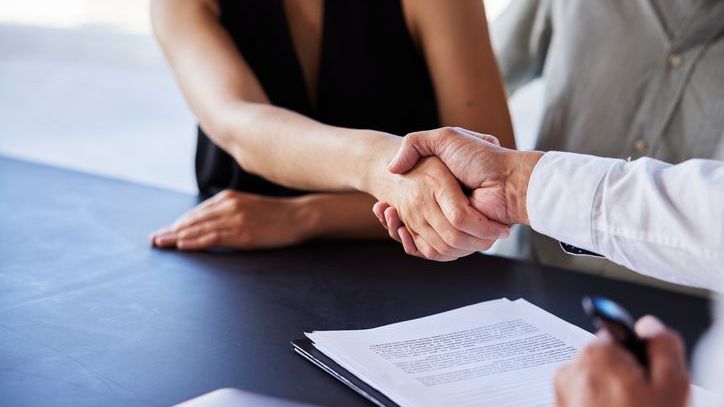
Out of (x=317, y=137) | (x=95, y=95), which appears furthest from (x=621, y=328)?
(x=95, y=95)

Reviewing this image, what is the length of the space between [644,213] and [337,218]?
62 cm

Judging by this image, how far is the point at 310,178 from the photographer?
4.99ft

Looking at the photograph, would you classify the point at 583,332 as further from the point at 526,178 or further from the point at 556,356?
the point at 526,178

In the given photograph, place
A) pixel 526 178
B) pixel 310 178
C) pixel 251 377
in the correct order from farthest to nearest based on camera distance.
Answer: pixel 310 178 < pixel 526 178 < pixel 251 377

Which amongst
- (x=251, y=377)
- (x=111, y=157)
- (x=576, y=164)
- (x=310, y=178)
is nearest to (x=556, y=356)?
(x=576, y=164)

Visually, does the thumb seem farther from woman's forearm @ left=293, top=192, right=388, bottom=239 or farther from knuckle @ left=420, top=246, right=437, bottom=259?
woman's forearm @ left=293, top=192, right=388, bottom=239

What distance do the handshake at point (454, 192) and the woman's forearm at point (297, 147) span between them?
0.24ft

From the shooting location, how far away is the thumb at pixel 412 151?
4.14 ft

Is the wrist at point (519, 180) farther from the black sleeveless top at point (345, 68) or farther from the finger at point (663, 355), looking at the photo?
the black sleeveless top at point (345, 68)

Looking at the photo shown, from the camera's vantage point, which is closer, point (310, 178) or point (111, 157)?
point (310, 178)

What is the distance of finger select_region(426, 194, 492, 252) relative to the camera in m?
1.21

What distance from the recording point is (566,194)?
3.48 feet

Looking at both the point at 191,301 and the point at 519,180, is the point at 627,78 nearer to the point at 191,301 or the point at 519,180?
the point at 519,180

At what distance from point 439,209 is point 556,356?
31cm
